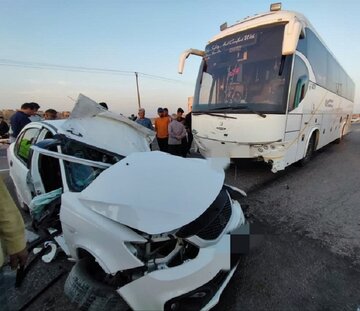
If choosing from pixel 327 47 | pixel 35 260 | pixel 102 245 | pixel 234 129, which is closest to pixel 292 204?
pixel 234 129

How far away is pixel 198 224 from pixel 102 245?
2.73ft

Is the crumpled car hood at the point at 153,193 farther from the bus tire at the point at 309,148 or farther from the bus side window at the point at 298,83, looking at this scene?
the bus tire at the point at 309,148

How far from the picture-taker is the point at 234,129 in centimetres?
547

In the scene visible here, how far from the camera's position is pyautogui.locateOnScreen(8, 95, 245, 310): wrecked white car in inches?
77.5

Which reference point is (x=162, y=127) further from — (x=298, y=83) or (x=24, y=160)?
(x=24, y=160)

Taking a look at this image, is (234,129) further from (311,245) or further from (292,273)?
(292,273)

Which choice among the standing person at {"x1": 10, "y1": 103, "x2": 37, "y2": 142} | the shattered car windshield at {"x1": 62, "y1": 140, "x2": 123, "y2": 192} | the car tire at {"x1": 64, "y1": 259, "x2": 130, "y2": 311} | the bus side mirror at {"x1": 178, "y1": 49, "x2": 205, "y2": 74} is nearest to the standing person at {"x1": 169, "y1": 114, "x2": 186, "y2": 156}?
the bus side mirror at {"x1": 178, "y1": 49, "x2": 205, "y2": 74}

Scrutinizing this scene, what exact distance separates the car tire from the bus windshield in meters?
4.28

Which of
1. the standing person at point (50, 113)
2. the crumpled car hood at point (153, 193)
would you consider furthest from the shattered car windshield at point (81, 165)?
the standing person at point (50, 113)

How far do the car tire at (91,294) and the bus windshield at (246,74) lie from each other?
4.28 metres

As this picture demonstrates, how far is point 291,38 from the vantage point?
4676mm

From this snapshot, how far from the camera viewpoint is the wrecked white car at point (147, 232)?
197cm

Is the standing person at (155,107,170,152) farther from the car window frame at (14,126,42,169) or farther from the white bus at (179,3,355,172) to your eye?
the car window frame at (14,126,42,169)

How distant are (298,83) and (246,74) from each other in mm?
1101
